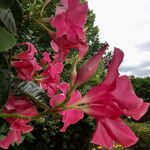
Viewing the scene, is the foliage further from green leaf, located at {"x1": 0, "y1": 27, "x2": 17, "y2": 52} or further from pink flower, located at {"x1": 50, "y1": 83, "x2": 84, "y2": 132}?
green leaf, located at {"x1": 0, "y1": 27, "x2": 17, "y2": 52}

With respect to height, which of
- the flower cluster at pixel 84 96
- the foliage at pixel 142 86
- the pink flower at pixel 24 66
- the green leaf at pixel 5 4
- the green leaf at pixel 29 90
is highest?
the green leaf at pixel 5 4

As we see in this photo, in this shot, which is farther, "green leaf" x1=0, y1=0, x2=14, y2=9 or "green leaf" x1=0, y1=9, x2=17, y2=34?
"green leaf" x1=0, y1=9, x2=17, y2=34

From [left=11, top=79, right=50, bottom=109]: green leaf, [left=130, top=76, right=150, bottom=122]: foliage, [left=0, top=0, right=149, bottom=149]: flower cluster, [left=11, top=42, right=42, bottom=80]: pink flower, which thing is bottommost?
[left=130, top=76, right=150, bottom=122]: foliage

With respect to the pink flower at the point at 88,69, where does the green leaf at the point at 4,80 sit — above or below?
below

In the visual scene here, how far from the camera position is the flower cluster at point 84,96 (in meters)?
0.86

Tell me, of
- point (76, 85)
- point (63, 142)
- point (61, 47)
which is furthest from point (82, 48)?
point (63, 142)

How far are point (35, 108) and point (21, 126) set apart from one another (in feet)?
0.31

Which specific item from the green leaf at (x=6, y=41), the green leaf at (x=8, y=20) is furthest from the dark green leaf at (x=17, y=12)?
the green leaf at (x=6, y=41)

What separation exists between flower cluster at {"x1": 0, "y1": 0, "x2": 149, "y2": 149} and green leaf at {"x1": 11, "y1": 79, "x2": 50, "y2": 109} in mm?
22

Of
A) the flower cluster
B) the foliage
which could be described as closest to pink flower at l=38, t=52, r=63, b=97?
the flower cluster

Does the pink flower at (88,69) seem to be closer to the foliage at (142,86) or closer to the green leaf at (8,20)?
the green leaf at (8,20)

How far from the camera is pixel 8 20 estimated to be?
0.98m

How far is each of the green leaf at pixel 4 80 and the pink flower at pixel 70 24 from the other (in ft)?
0.45

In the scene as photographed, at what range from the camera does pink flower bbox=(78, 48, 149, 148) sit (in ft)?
2.80
